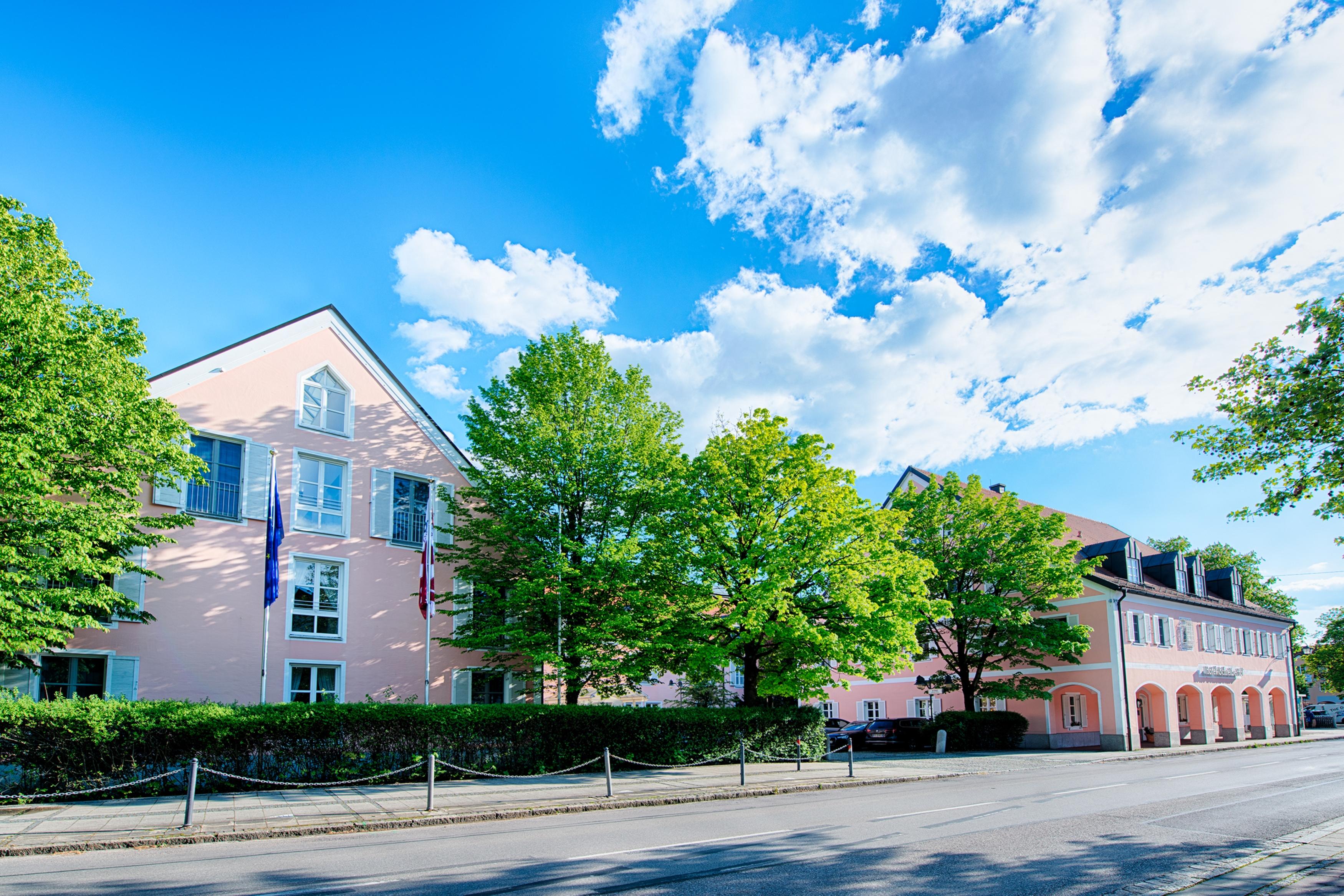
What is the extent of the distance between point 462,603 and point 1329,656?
78.4 meters

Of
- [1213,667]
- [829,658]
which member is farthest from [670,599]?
[1213,667]

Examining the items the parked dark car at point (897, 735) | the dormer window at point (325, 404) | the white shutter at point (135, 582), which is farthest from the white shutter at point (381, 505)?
the parked dark car at point (897, 735)

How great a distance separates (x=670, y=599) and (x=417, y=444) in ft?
35.2

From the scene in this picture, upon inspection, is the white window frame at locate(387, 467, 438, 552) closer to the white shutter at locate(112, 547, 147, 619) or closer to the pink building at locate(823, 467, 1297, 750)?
the white shutter at locate(112, 547, 147, 619)

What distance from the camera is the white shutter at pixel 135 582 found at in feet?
69.1

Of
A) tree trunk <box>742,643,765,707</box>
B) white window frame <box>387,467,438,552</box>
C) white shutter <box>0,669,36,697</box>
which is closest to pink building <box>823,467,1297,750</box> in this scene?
tree trunk <box>742,643,765,707</box>

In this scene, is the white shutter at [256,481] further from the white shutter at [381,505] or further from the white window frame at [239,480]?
the white shutter at [381,505]

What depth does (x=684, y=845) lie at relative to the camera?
1122cm

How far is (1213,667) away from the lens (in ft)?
135

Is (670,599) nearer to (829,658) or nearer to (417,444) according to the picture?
(829,658)

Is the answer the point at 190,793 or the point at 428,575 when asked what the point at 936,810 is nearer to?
the point at 190,793

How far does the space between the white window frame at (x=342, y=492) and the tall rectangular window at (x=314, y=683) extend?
3771 millimetres

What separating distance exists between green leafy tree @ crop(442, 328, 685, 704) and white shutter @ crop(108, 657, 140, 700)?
8.46 m

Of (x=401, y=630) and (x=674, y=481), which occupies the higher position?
(x=674, y=481)
